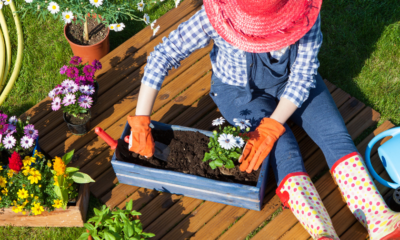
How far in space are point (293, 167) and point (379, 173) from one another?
796mm

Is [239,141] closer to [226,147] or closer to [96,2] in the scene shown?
[226,147]

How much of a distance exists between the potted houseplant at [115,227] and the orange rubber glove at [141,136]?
1.12 feet

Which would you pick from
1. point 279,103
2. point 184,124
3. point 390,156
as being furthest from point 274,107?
point 390,156

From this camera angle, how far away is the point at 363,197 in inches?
95.1

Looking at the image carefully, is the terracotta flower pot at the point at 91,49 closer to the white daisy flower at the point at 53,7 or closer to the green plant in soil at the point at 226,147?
the white daisy flower at the point at 53,7

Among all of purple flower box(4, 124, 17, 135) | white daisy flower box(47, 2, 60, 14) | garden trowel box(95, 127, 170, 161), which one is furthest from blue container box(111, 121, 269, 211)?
white daisy flower box(47, 2, 60, 14)

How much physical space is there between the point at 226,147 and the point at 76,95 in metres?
1.20

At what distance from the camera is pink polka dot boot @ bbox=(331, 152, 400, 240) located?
2311mm

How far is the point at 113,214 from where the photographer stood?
2383 millimetres

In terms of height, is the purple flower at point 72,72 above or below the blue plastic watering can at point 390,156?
above

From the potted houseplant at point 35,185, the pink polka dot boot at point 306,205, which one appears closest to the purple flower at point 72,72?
the potted houseplant at point 35,185

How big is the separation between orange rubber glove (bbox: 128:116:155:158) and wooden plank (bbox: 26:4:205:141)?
93 cm

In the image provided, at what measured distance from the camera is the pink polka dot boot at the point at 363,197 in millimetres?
2311

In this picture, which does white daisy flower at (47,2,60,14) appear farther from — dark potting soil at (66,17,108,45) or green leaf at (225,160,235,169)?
green leaf at (225,160,235,169)
